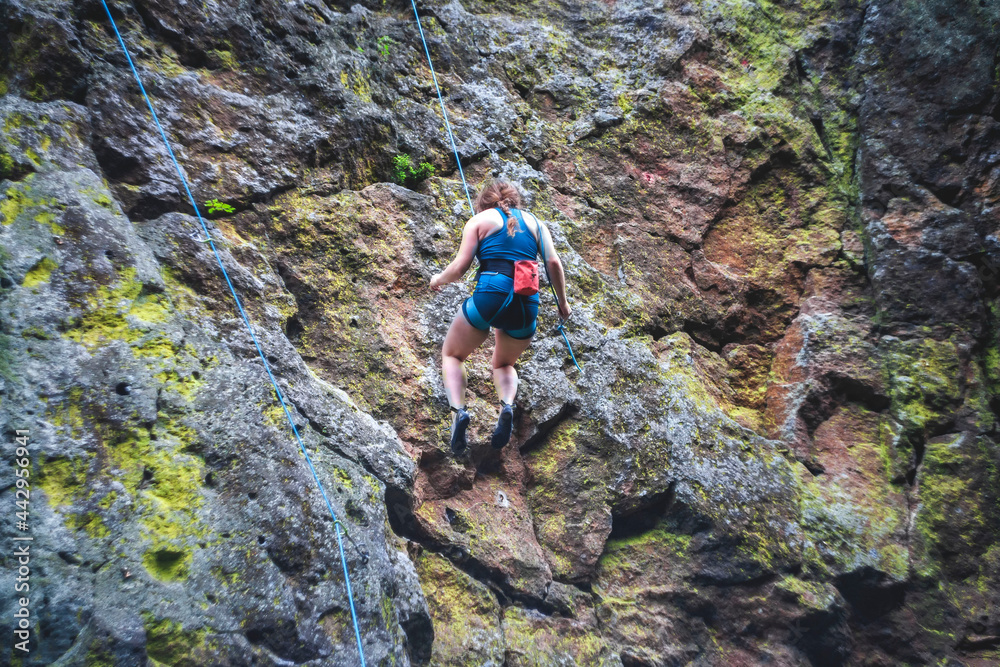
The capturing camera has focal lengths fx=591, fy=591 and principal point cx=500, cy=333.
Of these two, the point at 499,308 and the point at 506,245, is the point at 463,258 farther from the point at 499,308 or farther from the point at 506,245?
the point at 499,308

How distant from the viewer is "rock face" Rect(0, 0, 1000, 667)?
350 centimetres

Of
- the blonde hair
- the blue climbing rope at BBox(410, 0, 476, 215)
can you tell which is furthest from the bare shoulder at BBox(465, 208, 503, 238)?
the blue climbing rope at BBox(410, 0, 476, 215)

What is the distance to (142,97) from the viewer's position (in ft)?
15.5

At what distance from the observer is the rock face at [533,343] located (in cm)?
350

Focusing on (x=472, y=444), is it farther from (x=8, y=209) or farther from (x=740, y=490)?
(x=8, y=209)

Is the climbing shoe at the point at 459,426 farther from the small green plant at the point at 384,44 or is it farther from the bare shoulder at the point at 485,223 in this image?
the small green plant at the point at 384,44

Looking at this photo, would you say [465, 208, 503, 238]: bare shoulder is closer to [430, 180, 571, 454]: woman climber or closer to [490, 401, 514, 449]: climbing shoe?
[430, 180, 571, 454]: woman climber

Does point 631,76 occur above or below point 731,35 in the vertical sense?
below

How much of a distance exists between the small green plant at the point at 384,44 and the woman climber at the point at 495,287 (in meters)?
3.08

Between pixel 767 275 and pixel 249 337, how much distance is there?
5.71 m

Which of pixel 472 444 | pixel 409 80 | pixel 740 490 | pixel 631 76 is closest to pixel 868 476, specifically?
pixel 740 490

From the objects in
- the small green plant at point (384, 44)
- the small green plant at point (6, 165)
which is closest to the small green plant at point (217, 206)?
the small green plant at point (6, 165)

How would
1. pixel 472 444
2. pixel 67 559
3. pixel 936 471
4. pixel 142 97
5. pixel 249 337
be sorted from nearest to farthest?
pixel 67 559 → pixel 249 337 → pixel 142 97 → pixel 472 444 → pixel 936 471

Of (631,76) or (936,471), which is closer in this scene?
(936,471)
